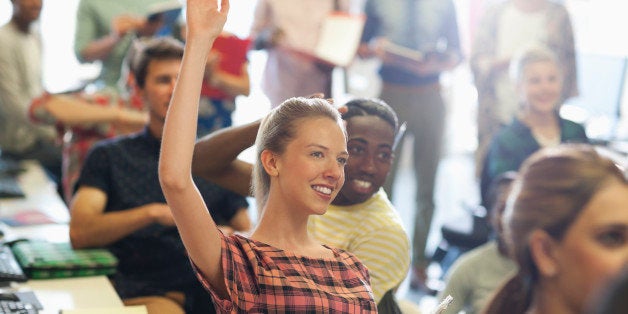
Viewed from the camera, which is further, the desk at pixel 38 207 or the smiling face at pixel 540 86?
the smiling face at pixel 540 86

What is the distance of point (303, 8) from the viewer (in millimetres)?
4082

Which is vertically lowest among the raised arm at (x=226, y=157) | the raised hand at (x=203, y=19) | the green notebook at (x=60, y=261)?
the green notebook at (x=60, y=261)

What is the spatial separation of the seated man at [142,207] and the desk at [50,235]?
0.11 metres

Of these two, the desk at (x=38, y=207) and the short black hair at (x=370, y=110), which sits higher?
the short black hair at (x=370, y=110)

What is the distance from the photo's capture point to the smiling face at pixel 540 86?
360cm

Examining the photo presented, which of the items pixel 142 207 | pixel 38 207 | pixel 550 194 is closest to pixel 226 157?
pixel 142 207

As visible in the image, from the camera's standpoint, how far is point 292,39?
4.01 metres

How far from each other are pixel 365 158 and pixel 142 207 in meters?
0.89

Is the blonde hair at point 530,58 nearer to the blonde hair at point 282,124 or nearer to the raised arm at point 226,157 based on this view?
the raised arm at point 226,157

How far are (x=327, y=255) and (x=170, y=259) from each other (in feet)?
3.21

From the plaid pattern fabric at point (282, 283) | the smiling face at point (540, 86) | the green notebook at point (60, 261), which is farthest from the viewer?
the smiling face at point (540, 86)

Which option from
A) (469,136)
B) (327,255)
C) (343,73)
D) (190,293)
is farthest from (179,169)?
(469,136)

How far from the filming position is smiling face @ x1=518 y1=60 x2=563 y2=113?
3.60m

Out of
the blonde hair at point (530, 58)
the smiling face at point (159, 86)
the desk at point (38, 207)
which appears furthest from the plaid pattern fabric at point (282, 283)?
the blonde hair at point (530, 58)
